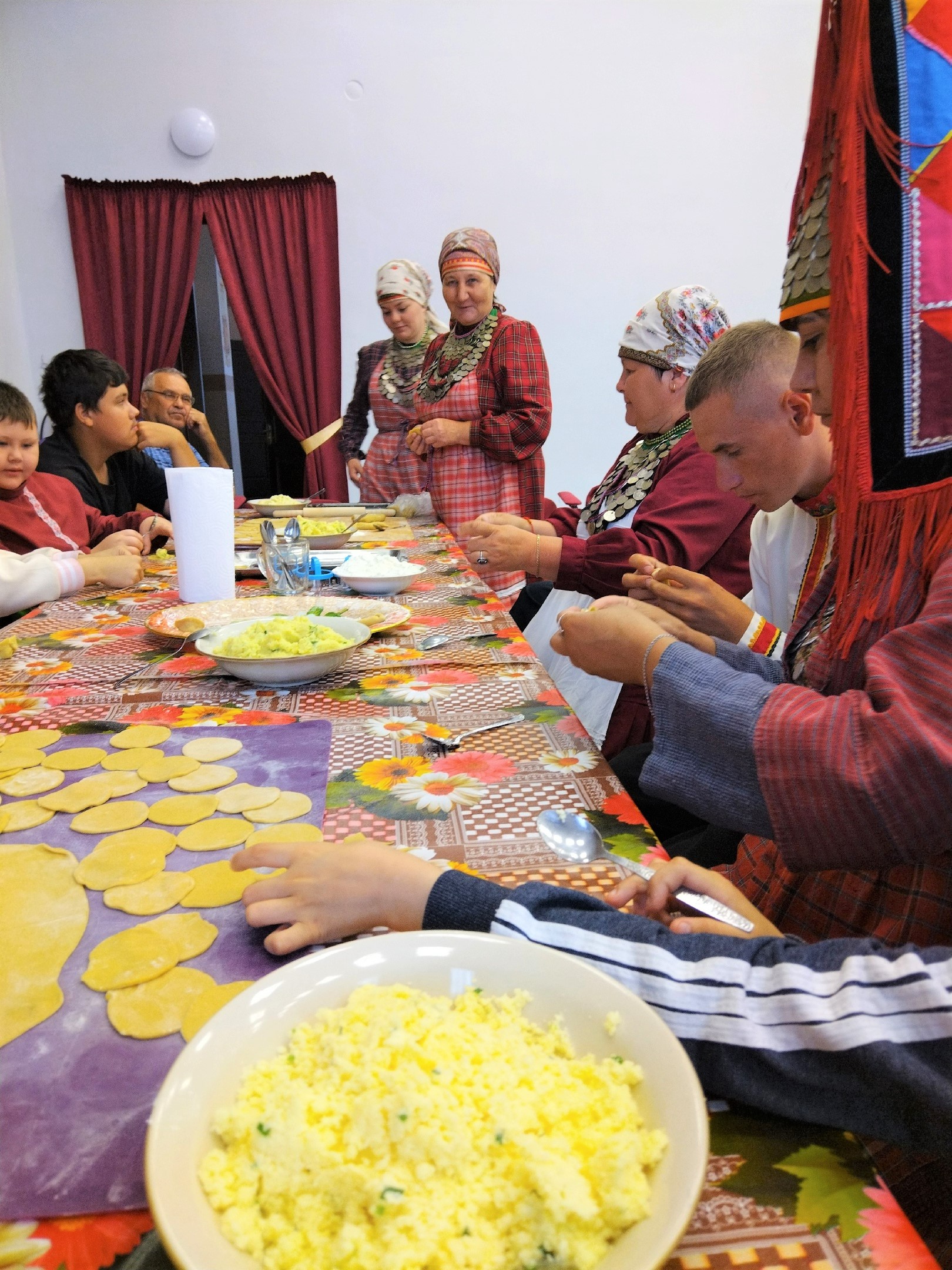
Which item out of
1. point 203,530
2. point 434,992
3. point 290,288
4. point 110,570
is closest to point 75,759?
point 434,992

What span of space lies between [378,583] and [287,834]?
1.07 meters

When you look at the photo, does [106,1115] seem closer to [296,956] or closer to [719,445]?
[296,956]

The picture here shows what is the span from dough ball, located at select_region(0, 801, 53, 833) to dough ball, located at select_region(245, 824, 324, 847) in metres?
0.22

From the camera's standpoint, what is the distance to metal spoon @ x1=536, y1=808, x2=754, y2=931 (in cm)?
63

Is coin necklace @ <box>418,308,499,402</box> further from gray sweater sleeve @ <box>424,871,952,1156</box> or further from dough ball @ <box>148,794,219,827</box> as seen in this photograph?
gray sweater sleeve @ <box>424,871,952,1156</box>

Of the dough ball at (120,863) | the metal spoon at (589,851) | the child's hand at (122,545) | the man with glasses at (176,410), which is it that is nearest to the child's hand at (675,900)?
the metal spoon at (589,851)

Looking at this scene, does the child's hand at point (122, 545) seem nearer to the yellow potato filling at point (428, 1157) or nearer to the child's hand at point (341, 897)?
the child's hand at point (341, 897)

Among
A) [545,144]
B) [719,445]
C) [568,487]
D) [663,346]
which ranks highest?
[545,144]

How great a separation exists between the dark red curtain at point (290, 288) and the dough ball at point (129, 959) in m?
5.01

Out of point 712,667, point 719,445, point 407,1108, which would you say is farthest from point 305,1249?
point 719,445

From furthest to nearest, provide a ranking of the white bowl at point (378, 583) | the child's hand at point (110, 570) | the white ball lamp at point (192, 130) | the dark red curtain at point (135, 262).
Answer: the dark red curtain at point (135, 262), the white ball lamp at point (192, 130), the child's hand at point (110, 570), the white bowl at point (378, 583)

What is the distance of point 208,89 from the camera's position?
490 cm

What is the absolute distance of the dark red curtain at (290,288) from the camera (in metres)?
5.02

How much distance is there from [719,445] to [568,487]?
14.0ft
